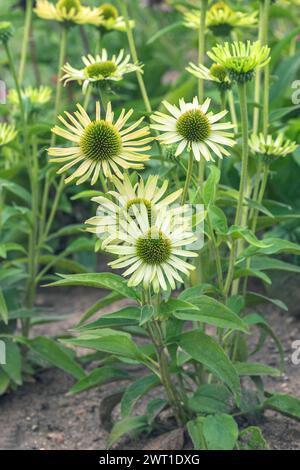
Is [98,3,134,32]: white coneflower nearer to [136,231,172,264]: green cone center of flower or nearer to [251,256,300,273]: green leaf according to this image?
[251,256,300,273]: green leaf

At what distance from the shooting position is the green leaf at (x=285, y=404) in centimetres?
192

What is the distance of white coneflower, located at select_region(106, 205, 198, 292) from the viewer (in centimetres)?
152

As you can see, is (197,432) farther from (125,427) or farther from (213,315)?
(213,315)

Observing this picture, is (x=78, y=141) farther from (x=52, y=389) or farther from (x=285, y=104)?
(x=285, y=104)

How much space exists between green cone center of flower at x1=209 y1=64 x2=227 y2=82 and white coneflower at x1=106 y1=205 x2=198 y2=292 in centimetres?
41

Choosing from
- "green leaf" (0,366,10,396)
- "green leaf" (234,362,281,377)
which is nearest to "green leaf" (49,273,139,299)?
"green leaf" (234,362,281,377)

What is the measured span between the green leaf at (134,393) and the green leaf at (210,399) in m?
0.10

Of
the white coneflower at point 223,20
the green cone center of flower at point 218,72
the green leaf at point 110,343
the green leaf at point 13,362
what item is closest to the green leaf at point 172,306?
the green leaf at point 110,343

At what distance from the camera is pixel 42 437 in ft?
7.12

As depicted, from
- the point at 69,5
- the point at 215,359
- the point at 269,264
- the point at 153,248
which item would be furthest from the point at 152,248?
the point at 69,5

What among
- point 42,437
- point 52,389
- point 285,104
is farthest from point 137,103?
point 42,437

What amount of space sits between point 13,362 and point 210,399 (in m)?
0.59

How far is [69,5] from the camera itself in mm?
2264

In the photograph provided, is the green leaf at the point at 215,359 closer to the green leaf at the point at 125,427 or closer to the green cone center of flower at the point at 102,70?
the green leaf at the point at 125,427
